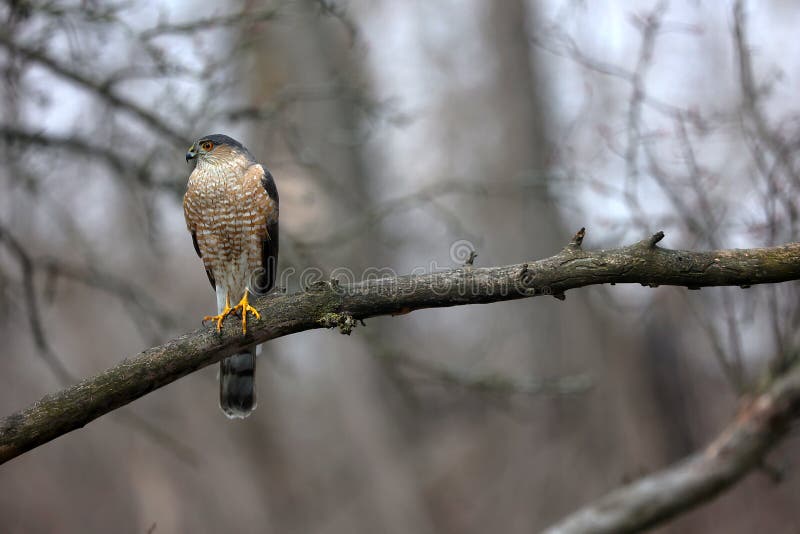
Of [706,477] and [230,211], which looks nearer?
[230,211]

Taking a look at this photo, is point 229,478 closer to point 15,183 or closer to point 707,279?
point 15,183

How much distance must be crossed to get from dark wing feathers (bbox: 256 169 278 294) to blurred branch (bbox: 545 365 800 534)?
2.61 meters

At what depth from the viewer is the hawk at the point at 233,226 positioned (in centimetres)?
451

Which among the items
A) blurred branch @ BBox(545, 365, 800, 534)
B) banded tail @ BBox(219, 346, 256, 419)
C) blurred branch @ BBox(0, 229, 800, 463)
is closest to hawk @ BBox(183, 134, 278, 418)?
banded tail @ BBox(219, 346, 256, 419)

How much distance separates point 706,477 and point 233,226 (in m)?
3.54

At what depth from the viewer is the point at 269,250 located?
15.5 feet

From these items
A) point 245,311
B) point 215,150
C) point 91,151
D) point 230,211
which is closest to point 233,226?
point 230,211

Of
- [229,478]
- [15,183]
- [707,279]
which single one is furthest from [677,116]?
[229,478]

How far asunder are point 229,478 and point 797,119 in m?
9.84

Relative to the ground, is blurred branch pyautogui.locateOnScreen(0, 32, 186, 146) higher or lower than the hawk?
higher

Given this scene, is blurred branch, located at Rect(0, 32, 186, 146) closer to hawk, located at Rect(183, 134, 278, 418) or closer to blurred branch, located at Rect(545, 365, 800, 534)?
hawk, located at Rect(183, 134, 278, 418)

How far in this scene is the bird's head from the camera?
15.6 feet

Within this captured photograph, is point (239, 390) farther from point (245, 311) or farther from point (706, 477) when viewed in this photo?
point (706, 477)

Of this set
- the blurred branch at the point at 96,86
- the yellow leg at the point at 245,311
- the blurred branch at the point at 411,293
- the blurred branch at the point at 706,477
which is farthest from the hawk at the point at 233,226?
the blurred branch at the point at 706,477
